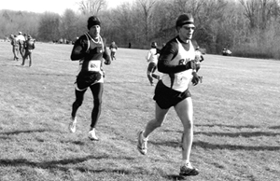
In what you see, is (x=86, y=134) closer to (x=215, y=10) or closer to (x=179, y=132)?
(x=179, y=132)

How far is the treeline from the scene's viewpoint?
2840 inches

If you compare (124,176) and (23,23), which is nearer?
(124,176)

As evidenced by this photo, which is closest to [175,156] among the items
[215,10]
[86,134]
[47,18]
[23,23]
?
[86,134]

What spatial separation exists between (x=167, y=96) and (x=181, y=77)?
319mm

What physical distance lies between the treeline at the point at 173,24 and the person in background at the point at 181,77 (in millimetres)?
60219

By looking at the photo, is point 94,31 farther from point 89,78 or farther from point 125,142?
point 125,142

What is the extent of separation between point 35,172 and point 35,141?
1.51 meters

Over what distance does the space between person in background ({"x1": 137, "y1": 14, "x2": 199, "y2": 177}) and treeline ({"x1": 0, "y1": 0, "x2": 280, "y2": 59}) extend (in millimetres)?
60219

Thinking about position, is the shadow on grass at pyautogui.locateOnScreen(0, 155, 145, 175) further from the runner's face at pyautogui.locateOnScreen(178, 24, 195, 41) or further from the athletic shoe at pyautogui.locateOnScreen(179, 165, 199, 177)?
the runner's face at pyautogui.locateOnScreen(178, 24, 195, 41)

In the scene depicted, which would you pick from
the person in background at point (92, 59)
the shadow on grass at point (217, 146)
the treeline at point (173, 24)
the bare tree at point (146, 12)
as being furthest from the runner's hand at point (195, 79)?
the bare tree at point (146, 12)

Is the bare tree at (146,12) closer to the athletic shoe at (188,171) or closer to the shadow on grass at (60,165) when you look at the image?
the shadow on grass at (60,165)

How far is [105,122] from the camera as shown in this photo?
7.96 meters

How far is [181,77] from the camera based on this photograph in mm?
4707

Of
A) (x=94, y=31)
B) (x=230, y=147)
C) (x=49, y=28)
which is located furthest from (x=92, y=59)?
(x=49, y=28)
